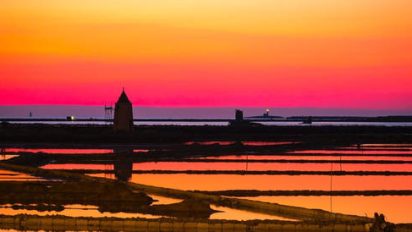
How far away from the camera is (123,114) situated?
1357 inches

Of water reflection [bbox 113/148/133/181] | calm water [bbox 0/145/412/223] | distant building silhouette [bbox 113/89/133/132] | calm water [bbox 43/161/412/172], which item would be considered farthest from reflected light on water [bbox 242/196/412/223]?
distant building silhouette [bbox 113/89/133/132]

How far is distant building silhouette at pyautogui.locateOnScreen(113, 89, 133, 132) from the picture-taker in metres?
33.8

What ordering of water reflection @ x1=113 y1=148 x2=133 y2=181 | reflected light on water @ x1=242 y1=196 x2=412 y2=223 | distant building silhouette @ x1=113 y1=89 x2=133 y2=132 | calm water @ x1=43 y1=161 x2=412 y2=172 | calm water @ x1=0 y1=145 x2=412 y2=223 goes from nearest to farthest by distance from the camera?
reflected light on water @ x1=242 y1=196 x2=412 y2=223 → calm water @ x1=0 y1=145 x2=412 y2=223 → water reflection @ x1=113 y1=148 x2=133 y2=181 → calm water @ x1=43 y1=161 x2=412 y2=172 → distant building silhouette @ x1=113 y1=89 x2=133 y2=132

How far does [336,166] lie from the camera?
22406 mm

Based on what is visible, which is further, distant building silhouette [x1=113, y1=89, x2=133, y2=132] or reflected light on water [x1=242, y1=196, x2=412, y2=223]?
distant building silhouette [x1=113, y1=89, x2=133, y2=132]

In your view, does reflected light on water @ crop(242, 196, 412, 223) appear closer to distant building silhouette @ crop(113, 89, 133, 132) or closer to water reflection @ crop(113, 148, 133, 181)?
water reflection @ crop(113, 148, 133, 181)

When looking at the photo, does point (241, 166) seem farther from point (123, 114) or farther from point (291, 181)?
point (123, 114)

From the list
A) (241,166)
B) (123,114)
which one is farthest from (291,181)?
(123,114)

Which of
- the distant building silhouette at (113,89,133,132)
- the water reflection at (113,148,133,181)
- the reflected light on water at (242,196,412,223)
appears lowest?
the reflected light on water at (242,196,412,223)

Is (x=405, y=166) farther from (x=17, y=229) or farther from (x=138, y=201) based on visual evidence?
(x=17, y=229)

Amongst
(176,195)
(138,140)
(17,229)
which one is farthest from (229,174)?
(138,140)

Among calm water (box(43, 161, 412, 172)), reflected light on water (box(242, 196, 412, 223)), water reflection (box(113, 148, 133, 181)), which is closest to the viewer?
reflected light on water (box(242, 196, 412, 223))

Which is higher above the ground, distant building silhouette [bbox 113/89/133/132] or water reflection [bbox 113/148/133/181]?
distant building silhouette [bbox 113/89/133/132]

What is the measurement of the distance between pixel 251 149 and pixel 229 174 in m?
9.96
